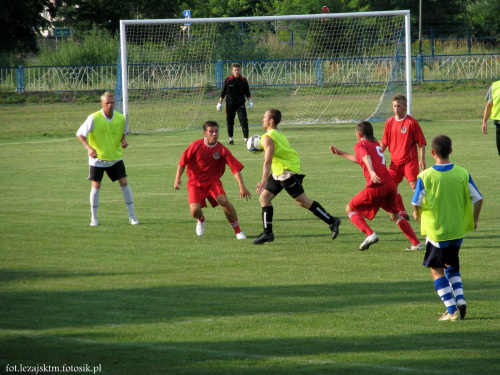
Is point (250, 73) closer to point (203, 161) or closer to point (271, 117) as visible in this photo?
point (203, 161)

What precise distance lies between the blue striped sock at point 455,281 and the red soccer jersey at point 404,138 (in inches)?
159

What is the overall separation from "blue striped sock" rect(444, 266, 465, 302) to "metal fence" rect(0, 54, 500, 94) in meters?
20.1

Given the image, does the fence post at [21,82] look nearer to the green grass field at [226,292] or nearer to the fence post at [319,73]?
the fence post at [319,73]

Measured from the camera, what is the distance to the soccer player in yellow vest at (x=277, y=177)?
9.32m

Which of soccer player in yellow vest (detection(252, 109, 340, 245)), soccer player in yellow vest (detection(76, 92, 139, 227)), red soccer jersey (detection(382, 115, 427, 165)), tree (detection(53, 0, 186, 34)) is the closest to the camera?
soccer player in yellow vest (detection(252, 109, 340, 245))

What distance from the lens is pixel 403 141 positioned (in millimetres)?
10133

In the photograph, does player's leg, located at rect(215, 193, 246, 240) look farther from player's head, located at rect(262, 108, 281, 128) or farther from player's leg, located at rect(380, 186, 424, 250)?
player's leg, located at rect(380, 186, 424, 250)

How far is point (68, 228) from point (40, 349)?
5.20 metres

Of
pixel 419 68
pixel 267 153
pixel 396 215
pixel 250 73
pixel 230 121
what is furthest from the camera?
pixel 419 68

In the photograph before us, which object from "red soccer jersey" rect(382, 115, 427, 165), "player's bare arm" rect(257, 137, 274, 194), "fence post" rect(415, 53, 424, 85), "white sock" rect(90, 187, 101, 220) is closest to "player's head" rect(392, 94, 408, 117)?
"red soccer jersey" rect(382, 115, 427, 165)

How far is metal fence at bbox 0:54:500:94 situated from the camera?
1035 inches

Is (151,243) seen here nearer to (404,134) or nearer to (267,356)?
(404,134)

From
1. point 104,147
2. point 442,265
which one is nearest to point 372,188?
point 442,265

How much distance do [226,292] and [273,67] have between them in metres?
23.4
